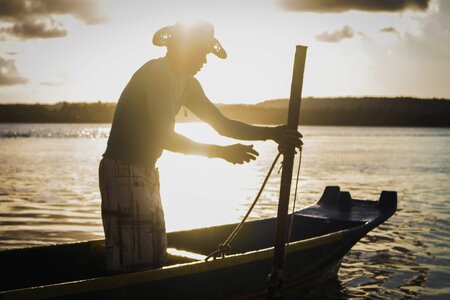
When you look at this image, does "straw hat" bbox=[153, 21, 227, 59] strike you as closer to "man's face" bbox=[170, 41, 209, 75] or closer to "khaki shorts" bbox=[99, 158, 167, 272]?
"man's face" bbox=[170, 41, 209, 75]

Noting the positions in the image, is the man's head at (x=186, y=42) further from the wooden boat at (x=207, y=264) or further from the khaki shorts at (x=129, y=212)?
the wooden boat at (x=207, y=264)

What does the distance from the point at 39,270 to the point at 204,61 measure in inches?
138

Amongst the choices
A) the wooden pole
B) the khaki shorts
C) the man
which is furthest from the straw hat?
the wooden pole

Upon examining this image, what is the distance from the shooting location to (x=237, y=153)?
522 cm

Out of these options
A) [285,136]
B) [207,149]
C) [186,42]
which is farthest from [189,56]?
[285,136]

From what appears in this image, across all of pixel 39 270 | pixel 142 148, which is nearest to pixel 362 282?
pixel 39 270

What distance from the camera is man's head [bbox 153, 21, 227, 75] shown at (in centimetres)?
495

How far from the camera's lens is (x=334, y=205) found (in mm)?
11016

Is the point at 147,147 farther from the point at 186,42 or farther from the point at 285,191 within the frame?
the point at 285,191

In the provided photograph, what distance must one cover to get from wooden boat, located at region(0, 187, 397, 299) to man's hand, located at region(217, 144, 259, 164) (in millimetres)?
1324

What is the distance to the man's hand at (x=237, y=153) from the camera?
16.9 feet

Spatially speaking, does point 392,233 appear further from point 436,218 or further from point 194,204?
point 194,204

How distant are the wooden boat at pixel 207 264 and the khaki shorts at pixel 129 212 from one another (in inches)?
9.4

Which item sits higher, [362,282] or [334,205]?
[334,205]
